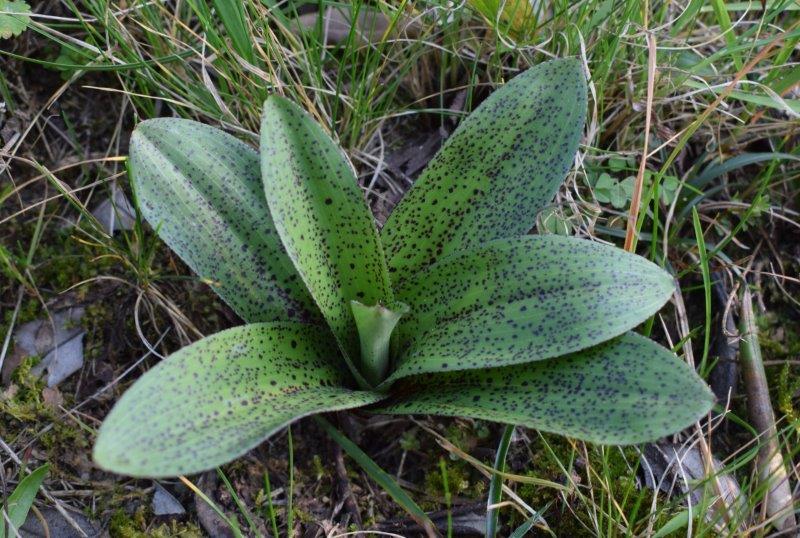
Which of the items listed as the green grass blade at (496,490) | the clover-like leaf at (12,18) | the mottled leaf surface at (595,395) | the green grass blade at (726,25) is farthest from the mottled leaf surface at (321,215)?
the green grass blade at (726,25)

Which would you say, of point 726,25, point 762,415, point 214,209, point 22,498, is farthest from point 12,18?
point 762,415

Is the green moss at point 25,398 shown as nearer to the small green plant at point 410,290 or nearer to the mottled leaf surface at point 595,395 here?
the small green plant at point 410,290

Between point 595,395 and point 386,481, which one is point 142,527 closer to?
point 386,481

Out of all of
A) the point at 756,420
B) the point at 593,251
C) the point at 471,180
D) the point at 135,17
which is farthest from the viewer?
the point at 135,17

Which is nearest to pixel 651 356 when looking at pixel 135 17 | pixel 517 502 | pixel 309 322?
pixel 517 502

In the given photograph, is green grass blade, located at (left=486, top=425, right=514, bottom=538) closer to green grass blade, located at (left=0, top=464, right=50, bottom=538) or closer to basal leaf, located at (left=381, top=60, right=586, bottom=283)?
basal leaf, located at (left=381, top=60, right=586, bottom=283)

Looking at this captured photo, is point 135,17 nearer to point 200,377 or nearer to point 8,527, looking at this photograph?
point 200,377
